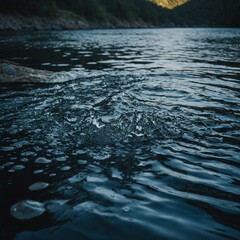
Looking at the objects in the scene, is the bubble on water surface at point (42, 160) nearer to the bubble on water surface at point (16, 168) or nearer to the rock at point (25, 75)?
the bubble on water surface at point (16, 168)

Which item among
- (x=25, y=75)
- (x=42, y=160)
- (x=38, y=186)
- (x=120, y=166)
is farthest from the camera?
(x=25, y=75)

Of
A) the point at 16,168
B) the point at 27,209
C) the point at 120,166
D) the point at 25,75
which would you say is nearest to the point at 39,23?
the point at 25,75

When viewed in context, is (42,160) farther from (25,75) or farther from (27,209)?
(25,75)

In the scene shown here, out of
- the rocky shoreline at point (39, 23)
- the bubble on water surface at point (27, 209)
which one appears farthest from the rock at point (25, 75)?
the rocky shoreline at point (39, 23)

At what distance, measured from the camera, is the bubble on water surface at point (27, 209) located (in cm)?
385

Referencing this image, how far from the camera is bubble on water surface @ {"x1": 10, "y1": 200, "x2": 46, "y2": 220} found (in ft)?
12.6

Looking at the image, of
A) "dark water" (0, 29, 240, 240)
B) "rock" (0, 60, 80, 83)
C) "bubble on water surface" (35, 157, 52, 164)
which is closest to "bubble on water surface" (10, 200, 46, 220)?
"dark water" (0, 29, 240, 240)

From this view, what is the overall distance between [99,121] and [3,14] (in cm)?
7303

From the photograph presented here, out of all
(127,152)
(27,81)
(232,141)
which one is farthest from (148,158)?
(27,81)

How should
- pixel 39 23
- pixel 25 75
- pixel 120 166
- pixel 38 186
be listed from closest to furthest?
pixel 38 186
pixel 120 166
pixel 25 75
pixel 39 23

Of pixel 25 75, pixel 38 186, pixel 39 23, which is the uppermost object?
pixel 39 23

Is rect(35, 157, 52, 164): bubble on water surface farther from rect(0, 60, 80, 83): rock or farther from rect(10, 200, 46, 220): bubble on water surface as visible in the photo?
rect(0, 60, 80, 83): rock

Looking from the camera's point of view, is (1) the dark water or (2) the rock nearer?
(1) the dark water

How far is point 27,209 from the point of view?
13.0 feet
